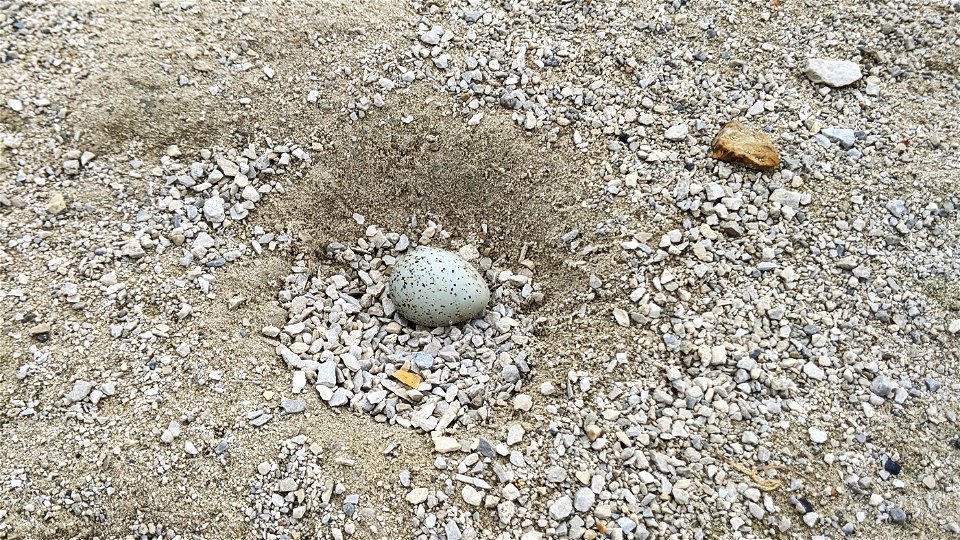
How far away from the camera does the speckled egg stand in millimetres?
3275

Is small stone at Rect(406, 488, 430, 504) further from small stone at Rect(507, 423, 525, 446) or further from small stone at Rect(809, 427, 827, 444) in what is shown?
small stone at Rect(809, 427, 827, 444)

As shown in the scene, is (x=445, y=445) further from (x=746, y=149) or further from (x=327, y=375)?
(x=746, y=149)

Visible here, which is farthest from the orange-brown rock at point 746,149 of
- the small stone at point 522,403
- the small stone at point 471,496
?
the small stone at point 471,496

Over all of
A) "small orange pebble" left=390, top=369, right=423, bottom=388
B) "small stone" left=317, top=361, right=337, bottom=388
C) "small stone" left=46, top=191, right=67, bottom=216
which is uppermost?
"small stone" left=46, top=191, right=67, bottom=216

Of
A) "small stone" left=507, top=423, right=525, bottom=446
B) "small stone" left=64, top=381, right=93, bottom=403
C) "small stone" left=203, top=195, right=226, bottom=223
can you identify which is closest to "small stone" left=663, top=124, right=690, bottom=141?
"small stone" left=507, top=423, right=525, bottom=446

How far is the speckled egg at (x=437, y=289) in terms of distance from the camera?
328 cm

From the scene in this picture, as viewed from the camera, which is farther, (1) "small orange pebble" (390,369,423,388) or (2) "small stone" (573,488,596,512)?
(1) "small orange pebble" (390,369,423,388)

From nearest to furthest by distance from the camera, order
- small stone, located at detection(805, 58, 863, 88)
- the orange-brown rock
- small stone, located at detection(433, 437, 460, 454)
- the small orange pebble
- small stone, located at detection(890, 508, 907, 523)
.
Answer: small stone, located at detection(890, 508, 907, 523), small stone, located at detection(433, 437, 460, 454), the small orange pebble, the orange-brown rock, small stone, located at detection(805, 58, 863, 88)

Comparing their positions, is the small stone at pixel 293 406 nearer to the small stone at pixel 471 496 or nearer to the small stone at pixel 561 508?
the small stone at pixel 471 496

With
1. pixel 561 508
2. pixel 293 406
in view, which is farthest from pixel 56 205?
pixel 561 508

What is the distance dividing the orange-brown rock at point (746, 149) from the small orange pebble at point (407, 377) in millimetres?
1804

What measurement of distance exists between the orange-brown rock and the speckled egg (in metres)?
1.34

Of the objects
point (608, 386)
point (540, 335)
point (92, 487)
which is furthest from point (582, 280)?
point (92, 487)

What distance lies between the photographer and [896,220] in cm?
332
